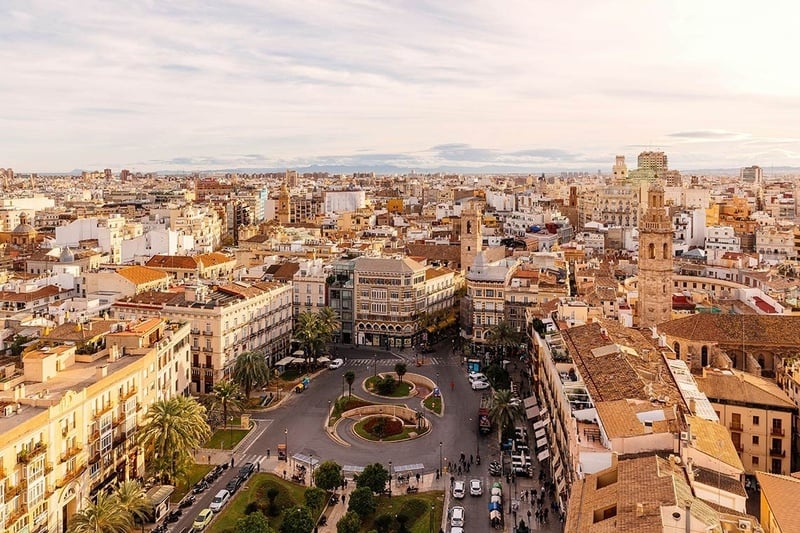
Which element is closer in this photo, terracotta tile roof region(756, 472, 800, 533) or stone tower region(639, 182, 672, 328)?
terracotta tile roof region(756, 472, 800, 533)

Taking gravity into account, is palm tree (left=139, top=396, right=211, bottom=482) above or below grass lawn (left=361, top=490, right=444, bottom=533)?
above

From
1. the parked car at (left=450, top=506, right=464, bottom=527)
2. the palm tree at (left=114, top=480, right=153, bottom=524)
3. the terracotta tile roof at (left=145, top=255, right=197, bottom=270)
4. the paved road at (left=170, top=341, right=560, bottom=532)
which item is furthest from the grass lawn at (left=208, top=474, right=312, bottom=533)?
the terracotta tile roof at (left=145, top=255, right=197, bottom=270)

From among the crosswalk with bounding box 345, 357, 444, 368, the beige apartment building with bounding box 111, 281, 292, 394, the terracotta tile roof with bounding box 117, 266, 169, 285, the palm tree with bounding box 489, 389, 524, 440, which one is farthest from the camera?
the terracotta tile roof with bounding box 117, 266, 169, 285

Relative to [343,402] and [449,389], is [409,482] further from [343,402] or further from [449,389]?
[449,389]

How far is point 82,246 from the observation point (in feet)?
412

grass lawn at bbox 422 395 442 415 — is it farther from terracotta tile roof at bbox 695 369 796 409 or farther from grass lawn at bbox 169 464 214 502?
terracotta tile roof at bbox 695 369 796 409

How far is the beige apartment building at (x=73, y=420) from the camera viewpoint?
38125 mm

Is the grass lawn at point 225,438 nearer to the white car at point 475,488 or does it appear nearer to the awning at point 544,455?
the white car at point 475,488

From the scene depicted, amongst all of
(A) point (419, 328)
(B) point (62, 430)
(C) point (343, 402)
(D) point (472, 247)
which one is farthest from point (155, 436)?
(D) point (472, 247)

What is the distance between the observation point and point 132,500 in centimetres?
4128

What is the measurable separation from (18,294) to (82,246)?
40792 millimetres

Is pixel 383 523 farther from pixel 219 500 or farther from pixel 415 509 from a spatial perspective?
pixel 219 500

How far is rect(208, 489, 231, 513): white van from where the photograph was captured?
46409mm

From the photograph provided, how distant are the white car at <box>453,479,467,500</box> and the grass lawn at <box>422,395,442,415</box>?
15589 millimetres
